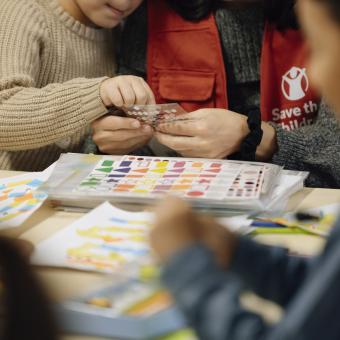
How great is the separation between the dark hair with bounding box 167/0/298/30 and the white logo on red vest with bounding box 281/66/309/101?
99mm

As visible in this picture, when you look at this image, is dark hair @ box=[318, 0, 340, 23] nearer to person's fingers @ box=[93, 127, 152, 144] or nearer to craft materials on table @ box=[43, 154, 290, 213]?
craft materials on table @ box=[43, 154, 290, 213]

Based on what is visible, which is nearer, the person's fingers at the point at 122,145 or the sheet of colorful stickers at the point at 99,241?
the sheet of colorful stickers at the point at 99,241

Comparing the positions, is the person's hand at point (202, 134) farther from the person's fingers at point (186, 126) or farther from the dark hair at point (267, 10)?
the dark hair at point (267, 10)

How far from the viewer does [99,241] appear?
0.76 m

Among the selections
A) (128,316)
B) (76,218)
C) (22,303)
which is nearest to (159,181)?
(76,218)

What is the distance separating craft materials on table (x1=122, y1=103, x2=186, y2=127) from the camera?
106 centimetres

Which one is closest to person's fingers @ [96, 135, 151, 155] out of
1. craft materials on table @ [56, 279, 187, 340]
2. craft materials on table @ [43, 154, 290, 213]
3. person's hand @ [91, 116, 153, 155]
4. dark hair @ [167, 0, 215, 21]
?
person's hand @ [91, 116, 153, 155]

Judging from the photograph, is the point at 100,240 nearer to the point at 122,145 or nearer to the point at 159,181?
the point at 159,181

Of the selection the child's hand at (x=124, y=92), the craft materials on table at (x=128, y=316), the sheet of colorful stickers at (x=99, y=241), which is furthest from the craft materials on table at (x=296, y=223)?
the child's hand at (x=124, y=92)

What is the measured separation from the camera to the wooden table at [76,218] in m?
0.58

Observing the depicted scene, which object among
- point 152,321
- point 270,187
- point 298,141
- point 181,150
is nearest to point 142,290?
point 152,321

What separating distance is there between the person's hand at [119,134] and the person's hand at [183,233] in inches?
24.9

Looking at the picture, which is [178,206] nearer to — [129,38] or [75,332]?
[75,332]

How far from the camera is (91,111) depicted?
3.69 feet
